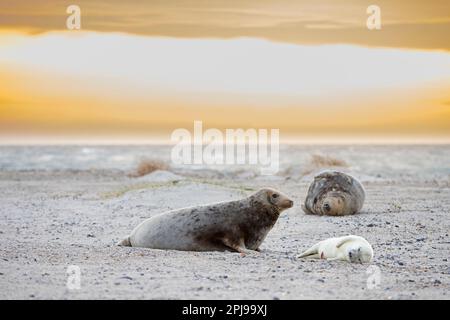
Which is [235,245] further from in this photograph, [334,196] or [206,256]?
[334,196]

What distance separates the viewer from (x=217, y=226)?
10188 millimetres

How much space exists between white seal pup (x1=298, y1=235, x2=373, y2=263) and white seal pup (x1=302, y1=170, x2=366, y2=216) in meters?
5.11

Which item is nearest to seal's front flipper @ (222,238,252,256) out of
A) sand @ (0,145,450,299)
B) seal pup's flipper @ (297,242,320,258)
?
sand @ (0,145,450,299)

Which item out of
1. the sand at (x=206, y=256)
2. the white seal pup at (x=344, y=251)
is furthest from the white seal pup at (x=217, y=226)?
the white seal pup at (x=344, y=251)

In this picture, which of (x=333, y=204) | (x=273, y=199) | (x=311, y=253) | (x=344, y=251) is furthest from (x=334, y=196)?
Answer: (x=344, y=251)

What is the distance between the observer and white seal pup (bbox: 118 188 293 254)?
33.2 feet

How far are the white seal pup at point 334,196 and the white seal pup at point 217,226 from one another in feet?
14.7

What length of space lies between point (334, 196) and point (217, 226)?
5.31 meters

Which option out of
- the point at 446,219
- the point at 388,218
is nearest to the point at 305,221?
the point at 388,218

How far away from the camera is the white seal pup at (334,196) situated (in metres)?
15.0

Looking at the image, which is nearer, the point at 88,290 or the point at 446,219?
the point at 88,290
